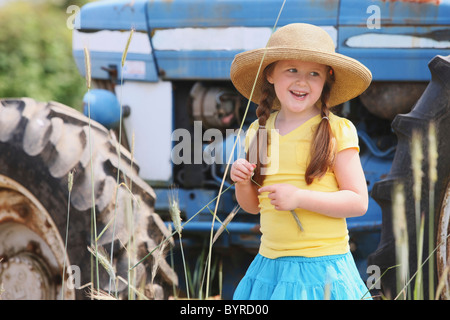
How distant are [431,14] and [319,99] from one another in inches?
41.3

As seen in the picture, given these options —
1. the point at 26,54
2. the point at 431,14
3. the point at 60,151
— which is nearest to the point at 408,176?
the point at 431,14

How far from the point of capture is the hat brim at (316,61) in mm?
1891

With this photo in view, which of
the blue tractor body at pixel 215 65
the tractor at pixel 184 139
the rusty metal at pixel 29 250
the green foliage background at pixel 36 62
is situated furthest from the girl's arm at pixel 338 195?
the green foliage background at pixel 36 62

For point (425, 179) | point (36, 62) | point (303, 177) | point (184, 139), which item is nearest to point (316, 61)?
point (303, 177)

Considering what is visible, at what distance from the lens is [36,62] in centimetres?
1084

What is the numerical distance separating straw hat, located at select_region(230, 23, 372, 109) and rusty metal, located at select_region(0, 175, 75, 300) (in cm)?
116

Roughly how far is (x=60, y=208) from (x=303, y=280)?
1260mm

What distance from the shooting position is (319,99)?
6.77ft

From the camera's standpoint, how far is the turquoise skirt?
73.3 inches

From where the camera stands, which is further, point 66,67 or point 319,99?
point 66,67

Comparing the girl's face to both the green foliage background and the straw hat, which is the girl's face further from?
the green foliage background

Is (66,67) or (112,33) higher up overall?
(66,67)

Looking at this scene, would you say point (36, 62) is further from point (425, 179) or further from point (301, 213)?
point (301, 213)
